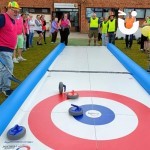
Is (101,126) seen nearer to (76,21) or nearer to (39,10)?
(76,21)

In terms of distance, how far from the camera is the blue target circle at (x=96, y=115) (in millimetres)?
2971

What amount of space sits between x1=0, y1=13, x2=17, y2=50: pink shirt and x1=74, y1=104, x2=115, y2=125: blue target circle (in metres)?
2.14

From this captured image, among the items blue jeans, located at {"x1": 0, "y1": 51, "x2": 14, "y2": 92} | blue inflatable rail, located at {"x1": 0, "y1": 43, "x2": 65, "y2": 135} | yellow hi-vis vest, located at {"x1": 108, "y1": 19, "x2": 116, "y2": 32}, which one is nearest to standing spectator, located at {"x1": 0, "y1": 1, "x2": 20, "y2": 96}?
blue jeans, located at {"x1": 0, "y1": 51, "x2": 14, "y2": 92}

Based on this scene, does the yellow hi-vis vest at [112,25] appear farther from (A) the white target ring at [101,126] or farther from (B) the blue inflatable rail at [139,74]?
(A) the white target ring at [101,126]

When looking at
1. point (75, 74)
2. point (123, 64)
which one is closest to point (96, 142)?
point (75, 74)

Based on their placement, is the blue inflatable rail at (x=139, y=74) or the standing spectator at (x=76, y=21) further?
the standing spectator at (x=76, y=21)

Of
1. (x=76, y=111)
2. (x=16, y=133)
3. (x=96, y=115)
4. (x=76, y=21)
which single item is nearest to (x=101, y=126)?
(x=96, y=115)

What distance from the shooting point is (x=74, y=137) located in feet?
8.66

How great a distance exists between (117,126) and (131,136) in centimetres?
24

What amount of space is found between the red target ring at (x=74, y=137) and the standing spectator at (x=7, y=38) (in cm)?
168

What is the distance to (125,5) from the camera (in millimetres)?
24328

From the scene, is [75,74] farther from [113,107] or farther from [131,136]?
[131,136]

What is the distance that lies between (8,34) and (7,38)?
0.24 ft

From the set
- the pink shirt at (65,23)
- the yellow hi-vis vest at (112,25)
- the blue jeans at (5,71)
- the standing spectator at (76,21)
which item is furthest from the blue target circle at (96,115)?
the standing spectator at (76,21)
